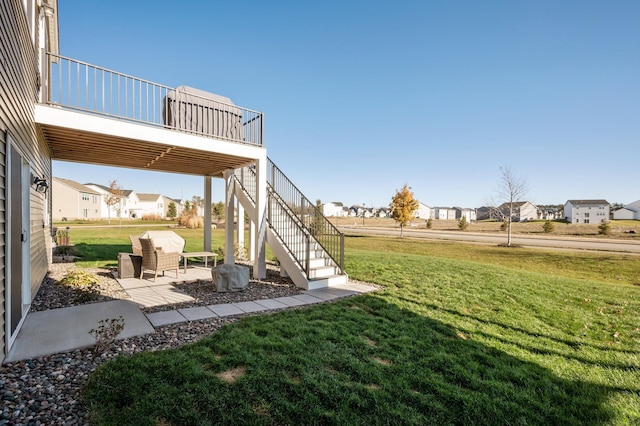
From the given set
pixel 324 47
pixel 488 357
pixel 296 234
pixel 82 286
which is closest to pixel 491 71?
pixel 324 47

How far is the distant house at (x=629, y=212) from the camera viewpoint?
63719 mm

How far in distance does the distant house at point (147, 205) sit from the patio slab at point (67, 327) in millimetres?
64817

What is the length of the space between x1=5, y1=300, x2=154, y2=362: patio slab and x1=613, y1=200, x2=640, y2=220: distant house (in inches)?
3591

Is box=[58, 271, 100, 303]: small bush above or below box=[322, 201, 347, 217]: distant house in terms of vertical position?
below

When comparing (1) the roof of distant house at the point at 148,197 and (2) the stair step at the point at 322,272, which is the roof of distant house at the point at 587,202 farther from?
(1) the roof of distant house at the point at 148,197

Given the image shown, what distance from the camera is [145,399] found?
2504 mm

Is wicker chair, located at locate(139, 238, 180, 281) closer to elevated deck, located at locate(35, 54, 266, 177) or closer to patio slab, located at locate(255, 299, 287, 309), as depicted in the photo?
elevated deck, located at locate(35, 54, 266, 177)

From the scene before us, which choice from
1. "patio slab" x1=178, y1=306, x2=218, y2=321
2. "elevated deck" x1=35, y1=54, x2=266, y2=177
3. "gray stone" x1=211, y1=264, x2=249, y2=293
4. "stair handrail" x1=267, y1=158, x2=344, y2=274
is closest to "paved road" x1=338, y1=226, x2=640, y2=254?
"stair handrail" x1=267, y1=158, x2=344, y2=274

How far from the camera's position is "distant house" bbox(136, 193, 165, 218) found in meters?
62.5

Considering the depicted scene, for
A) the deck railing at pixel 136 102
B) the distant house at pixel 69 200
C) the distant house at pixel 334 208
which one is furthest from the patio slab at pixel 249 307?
the distant house at pixel 334 208

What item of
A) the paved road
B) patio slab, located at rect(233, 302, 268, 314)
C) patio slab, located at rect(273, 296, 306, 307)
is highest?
patio slab, located at rect(233, 302, 268, 314)

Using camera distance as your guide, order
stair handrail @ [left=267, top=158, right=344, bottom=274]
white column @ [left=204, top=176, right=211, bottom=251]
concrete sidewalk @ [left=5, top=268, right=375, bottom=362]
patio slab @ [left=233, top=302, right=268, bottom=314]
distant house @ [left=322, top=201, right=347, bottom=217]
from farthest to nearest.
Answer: distant house @ [left=322, top=201, right=347, bottom=217]
white column @ [left=204, top=176, right=211, bottom=251]
stair handrail @ [left=267, top=158, right=344, bottom=274]
patio slab @ [left=233, top=302, right=268, bottom=314]
concrete sidewalk @ [left=5, top=268, right=375, bottom=362]

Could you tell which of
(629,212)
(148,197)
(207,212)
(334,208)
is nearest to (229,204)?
(207,212)

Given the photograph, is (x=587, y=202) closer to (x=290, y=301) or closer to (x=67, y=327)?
(x=290, y=301)
